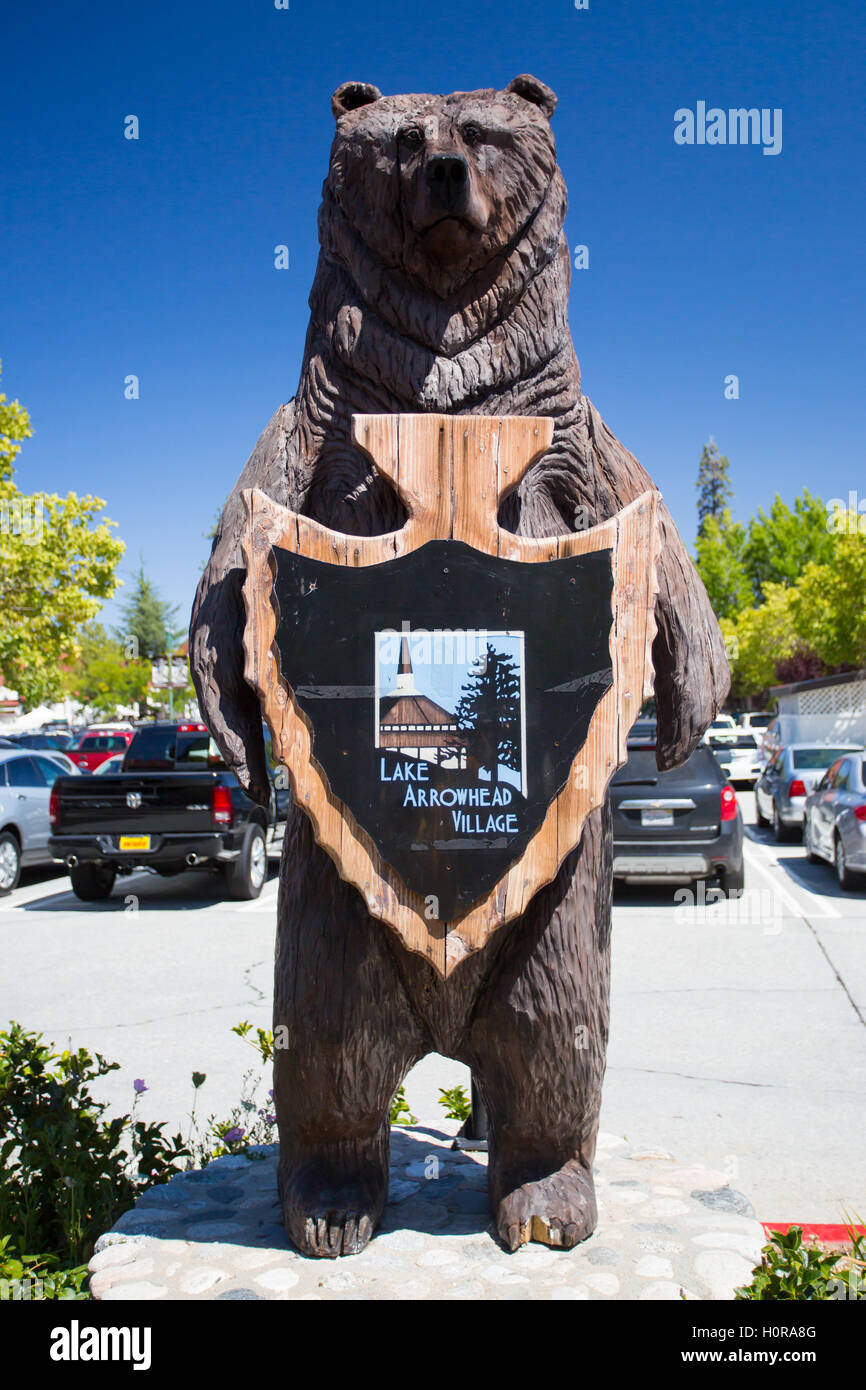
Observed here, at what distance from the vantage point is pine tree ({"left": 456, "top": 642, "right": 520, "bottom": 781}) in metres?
2.10

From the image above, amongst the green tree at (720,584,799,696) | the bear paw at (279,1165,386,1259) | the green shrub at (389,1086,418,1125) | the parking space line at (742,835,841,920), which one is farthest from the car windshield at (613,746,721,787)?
the green tree at (720,584,799,696)

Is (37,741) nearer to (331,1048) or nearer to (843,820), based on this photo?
(843,820)

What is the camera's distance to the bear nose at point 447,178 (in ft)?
6.73

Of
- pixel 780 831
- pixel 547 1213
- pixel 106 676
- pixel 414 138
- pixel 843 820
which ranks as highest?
pixel 106 676

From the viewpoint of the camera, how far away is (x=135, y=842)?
30.3 ft

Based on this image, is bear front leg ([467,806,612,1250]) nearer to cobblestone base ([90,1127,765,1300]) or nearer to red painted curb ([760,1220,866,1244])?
cobblestone base ([90,1127,765,1300])

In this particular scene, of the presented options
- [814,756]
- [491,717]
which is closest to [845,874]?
[814,756]

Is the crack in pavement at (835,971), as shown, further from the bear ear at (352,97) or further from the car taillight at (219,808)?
the bear ear at (352,97)

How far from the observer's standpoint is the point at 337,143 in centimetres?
227

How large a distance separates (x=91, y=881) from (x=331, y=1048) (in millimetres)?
8303

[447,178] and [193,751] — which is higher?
[447,178]

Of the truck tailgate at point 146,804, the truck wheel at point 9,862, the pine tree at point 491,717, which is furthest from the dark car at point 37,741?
the pine tree at point 491,717

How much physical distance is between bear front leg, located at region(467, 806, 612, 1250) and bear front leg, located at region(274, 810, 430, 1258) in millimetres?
207
